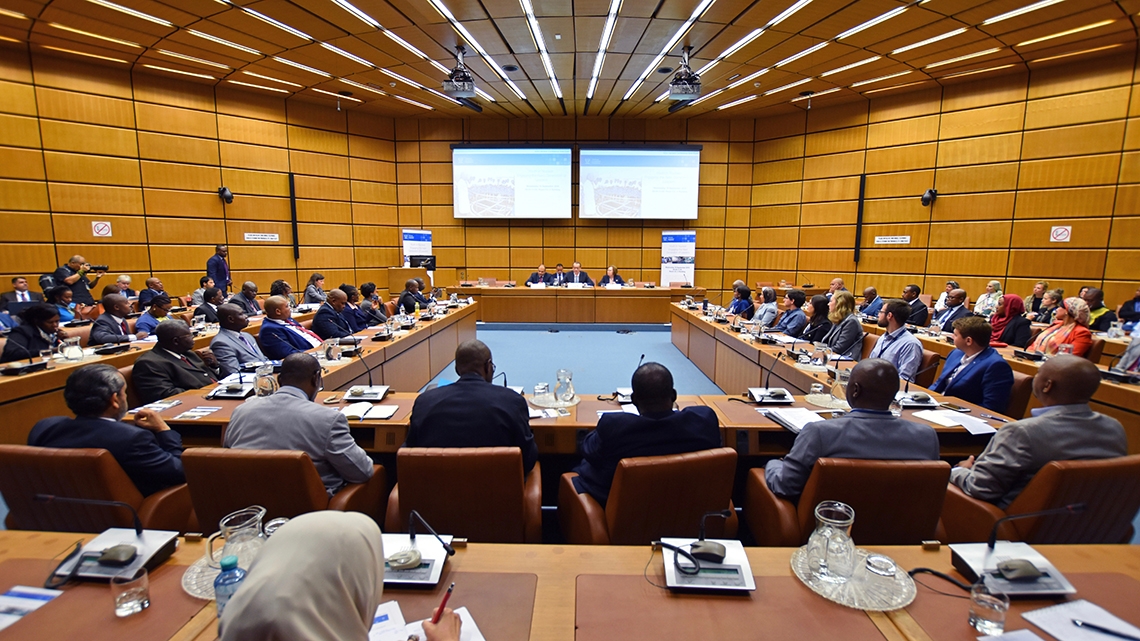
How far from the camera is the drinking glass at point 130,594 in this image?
129cm

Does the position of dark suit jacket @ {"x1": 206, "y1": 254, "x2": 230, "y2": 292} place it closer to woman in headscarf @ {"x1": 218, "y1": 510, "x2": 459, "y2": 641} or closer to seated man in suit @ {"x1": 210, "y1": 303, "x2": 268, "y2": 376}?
seated man in suit @ {"x1": 210, "y1": 303, "x2": 268, "y2": 376}

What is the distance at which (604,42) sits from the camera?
7.46 metres

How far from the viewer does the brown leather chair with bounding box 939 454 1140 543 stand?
1.83m

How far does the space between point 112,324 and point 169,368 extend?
2.46 metres

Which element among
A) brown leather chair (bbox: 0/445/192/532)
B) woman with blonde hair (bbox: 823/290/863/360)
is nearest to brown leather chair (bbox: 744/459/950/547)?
brown leather chair (bbox: 0/445/192/532)

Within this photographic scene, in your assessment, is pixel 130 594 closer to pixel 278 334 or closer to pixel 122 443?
pixel 122 443

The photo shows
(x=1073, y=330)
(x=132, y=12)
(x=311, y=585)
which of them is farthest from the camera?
(x=132, y=12)

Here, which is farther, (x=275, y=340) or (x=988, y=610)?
(x=275, y=340)

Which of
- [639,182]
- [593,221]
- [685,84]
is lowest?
[593,221]

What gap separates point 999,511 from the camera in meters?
2.09

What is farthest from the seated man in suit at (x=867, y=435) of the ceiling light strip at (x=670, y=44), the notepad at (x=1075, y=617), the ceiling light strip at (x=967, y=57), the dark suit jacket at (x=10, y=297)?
the dark suit jacket at (x=10, y=297)

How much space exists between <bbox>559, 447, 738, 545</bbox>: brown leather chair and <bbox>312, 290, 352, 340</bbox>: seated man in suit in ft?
14.9

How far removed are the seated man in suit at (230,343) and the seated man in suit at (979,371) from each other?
5602 mm

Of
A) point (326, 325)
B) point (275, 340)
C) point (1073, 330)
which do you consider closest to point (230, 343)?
point (275, 340)
